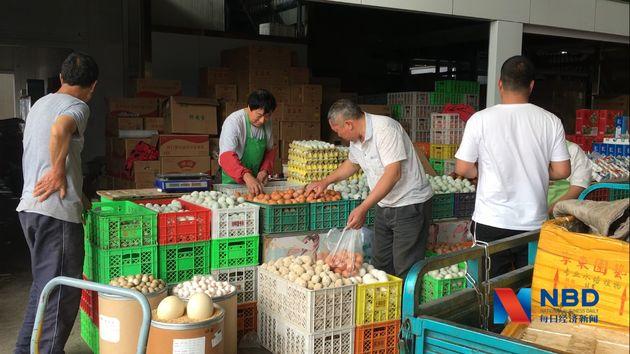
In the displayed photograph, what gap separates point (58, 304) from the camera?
3.56 metres

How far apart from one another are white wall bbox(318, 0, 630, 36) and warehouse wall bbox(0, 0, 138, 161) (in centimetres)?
655

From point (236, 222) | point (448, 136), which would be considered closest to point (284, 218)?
point (236, 222)

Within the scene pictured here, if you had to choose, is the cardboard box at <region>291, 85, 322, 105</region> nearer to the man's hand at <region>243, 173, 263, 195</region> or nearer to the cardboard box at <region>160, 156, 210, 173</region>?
the cardboard box at <region>160, 156, 210, 173</region>

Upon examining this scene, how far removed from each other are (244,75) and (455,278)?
6.10 metres

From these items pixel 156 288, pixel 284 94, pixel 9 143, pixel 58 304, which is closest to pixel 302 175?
pixel 156 288

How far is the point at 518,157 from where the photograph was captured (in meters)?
3.36

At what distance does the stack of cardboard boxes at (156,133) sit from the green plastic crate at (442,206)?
4.46m

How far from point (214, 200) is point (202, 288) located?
84 cm

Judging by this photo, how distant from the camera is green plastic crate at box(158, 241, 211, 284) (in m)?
4.08

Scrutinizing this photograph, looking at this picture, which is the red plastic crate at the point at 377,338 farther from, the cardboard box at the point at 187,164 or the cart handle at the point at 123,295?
the cardboard box at the point at 187,164

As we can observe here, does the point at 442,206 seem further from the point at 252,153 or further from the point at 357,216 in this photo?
the point at 252,153

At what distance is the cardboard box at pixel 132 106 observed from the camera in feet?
29.6

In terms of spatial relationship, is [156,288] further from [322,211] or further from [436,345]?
[436,345]

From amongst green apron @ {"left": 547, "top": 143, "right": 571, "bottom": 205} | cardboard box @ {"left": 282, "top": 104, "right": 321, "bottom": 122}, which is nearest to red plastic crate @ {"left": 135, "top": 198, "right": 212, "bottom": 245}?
green apron @ {"left": 547, "top": 143, "right": 571, "bottom": 205}
